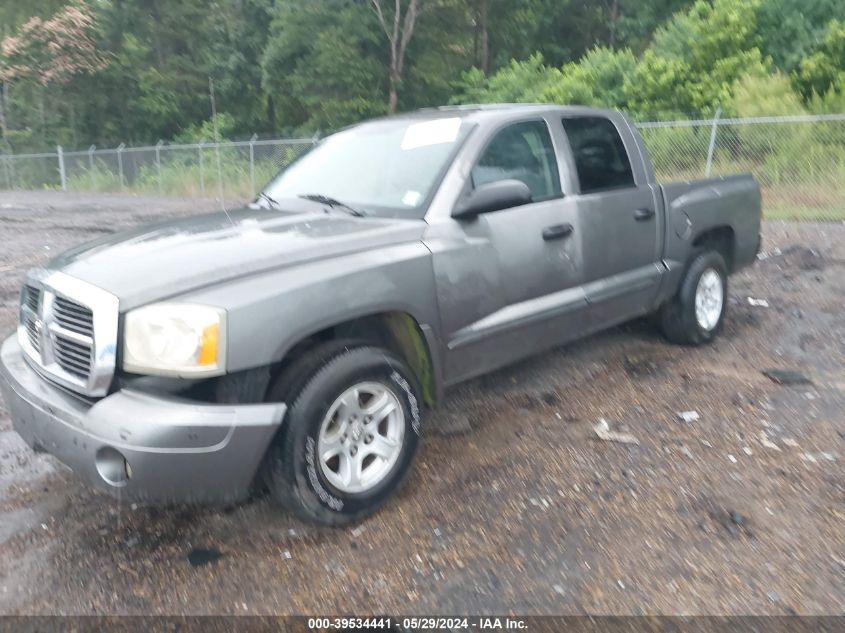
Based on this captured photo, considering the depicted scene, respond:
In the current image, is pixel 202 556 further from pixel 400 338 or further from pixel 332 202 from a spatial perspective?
pixel 332 202

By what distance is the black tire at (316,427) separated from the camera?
281 centimetres

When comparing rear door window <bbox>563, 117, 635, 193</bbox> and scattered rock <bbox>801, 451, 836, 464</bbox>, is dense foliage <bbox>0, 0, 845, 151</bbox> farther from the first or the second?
scattered rock <bbox>801, 451, 836, 464</bbox>

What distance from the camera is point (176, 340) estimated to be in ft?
8.58

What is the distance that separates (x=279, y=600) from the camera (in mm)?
2623

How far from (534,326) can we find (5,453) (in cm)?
293

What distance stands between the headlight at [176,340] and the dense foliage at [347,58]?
16.1m

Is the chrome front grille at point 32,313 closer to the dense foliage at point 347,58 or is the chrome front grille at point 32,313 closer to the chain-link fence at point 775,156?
the chain-link fence at point 775,156

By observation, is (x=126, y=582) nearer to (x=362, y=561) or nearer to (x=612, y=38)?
(x=362, y=561)

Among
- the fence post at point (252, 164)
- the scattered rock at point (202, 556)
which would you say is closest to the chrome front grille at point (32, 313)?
the scattered rock at point (202, 556)

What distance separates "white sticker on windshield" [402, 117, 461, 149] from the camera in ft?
12.7

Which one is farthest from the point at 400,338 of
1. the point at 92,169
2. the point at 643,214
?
the point at 92,169

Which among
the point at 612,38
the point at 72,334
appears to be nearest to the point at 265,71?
the point at 612,38

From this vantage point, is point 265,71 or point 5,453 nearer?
point 5,453

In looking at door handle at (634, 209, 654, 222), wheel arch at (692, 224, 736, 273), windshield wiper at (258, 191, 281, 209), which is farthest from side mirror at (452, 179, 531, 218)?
wheel arch at (692, 224, 736, 273)
